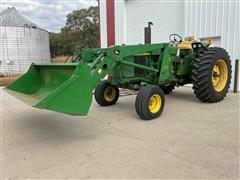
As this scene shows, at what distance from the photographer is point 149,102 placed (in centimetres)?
454

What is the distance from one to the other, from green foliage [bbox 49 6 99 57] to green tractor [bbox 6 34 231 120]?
38.8 m

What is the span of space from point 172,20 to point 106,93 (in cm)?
495

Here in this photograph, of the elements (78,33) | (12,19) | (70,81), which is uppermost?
(78,33)

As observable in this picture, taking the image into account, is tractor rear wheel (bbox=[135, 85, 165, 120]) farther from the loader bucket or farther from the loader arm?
the loader bucket

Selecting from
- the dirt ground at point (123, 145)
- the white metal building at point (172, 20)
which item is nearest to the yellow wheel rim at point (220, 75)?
the dirt ground at point (123, 145)

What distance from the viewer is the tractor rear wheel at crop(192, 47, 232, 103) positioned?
532 cm

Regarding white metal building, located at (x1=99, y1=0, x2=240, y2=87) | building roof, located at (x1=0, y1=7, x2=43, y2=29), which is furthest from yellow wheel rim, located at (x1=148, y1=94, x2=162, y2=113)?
building roof, located at (x1=0, y1=7, x2=43, y2=29)

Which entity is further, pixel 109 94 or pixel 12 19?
pixel 12 19

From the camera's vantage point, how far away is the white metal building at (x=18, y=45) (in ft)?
66.7

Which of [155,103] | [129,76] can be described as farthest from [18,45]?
[155,103]

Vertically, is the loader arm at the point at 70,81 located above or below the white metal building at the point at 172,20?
below

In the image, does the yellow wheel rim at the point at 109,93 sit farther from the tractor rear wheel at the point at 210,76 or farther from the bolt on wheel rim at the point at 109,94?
the tractor rear wheel at the point at 210,76

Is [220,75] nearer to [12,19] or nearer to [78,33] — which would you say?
[12,19]

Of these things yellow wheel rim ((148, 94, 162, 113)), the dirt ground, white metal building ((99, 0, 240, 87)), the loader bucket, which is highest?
white metal building ((99, 0, 240, 87))
